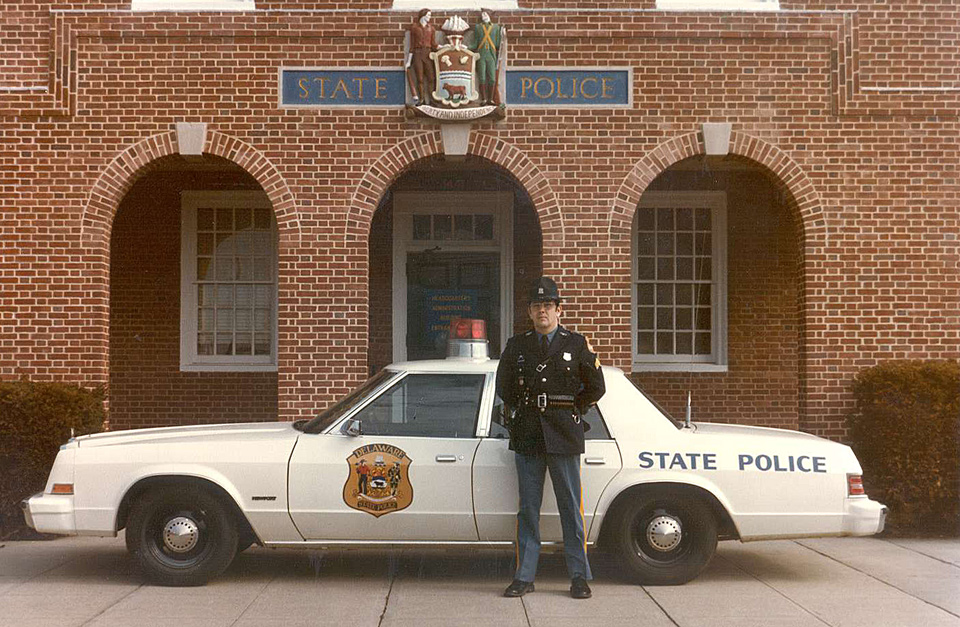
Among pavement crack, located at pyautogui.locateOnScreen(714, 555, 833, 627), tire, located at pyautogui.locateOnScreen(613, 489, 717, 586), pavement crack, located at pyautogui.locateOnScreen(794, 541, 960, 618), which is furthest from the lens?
tire, located at pyautogui.locateOnScreen(613, 489, 717, 586)

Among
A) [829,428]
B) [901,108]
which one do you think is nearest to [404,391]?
[829,428]

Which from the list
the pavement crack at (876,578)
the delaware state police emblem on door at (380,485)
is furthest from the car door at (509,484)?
the pavement crack at (876,578)

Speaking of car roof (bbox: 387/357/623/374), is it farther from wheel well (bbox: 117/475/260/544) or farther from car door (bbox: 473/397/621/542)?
wheel well (bbox: 117/475/260/544)

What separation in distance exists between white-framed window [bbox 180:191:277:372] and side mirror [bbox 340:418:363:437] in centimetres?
565

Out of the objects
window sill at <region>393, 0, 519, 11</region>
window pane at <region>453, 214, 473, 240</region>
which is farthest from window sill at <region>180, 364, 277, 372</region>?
window sill at <region>393, 0, 519, 11</region>

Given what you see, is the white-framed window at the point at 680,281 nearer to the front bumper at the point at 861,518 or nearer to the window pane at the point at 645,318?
the window pane at the point at 645,318

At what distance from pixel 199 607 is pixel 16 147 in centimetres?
596

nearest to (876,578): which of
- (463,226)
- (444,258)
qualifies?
(444,258)

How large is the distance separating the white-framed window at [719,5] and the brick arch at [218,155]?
4.16 meters

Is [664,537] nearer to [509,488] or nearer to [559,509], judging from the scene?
[559,509]

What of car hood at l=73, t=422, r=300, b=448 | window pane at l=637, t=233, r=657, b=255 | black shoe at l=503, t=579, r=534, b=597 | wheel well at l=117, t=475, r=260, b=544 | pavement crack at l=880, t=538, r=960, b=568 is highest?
window pane at l=637, t=233, r=657, b=255

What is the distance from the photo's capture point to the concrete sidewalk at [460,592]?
6.31 m

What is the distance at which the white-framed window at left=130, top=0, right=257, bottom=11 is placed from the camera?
10.7 metres

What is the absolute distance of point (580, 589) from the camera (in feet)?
22.5
